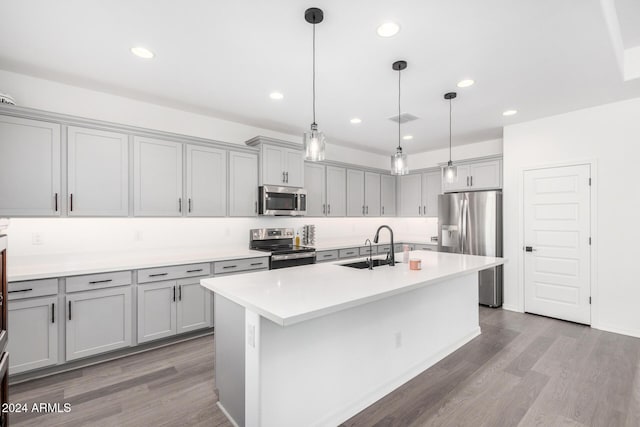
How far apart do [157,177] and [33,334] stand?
1.84 meters

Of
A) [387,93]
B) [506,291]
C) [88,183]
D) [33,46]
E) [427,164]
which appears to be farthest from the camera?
[427,164]

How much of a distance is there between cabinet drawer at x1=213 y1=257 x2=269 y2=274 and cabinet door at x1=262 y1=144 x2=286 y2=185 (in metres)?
1.15

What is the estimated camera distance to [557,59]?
263cm

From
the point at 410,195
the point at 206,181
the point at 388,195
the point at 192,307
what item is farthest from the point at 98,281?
the point at 410,195

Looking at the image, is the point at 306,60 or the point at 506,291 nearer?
the point at 306,60

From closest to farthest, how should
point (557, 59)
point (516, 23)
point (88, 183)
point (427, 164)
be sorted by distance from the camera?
1. point (516, 23)
2. point (557, 59)
3. point (88, 183)
4. point (427, 164)

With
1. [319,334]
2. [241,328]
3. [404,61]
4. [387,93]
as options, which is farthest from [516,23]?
[241,328]

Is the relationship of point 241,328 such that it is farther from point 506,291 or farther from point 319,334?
point 506,291

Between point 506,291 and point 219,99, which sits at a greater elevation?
point 219,99

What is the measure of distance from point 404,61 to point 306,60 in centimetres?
87

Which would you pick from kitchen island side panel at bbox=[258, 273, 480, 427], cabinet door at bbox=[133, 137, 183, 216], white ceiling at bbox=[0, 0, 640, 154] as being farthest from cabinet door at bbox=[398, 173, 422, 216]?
cabinet door at bbox=[133, 137, 183, 216]

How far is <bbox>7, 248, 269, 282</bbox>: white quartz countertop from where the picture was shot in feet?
8.66

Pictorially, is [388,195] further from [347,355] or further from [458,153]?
[347,355]

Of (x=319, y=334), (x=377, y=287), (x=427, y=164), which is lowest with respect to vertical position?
(x=319, y=334)
